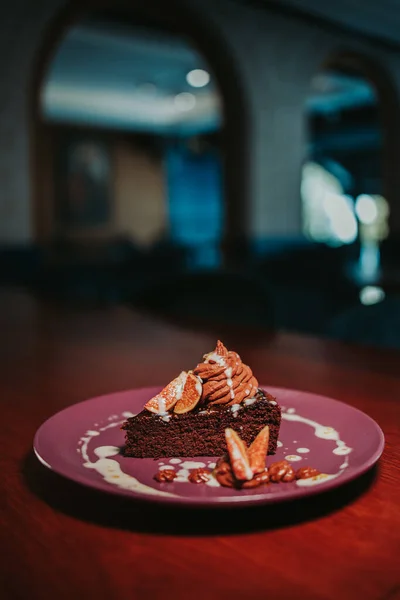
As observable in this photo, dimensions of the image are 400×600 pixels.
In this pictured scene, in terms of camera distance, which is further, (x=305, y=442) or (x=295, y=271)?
(x=295, y=271)

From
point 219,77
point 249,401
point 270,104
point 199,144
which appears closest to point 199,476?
point 249,401

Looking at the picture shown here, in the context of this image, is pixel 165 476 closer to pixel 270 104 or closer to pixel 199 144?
pixel 270 104

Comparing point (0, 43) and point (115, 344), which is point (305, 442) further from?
point (0, 43)

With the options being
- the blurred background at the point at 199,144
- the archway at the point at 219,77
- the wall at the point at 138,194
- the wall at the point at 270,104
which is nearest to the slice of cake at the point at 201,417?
the blurred background at the point at 199,144

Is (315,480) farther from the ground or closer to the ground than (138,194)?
closer to the ground

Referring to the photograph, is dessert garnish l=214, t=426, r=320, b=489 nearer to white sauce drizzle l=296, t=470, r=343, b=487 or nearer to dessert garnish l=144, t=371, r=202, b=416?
white sauce drizzle l=296, t=470, r=343, b=487

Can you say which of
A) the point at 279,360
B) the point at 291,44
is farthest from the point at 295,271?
the point at 291,44
